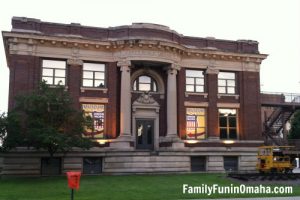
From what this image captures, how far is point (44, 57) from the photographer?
3416 cm

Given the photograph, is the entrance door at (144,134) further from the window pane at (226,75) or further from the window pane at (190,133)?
the window pane at (226,75)

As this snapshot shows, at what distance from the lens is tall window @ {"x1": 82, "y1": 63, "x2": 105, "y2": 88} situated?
116ft

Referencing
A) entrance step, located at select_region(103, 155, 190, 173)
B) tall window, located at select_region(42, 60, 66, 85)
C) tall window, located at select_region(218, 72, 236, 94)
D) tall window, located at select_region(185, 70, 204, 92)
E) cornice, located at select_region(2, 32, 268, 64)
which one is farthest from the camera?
tall window, located at select_region(218, 72, 236, 94)

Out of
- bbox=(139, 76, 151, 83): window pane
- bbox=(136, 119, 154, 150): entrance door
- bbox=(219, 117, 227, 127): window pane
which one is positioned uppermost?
bbox=(139, 76, 151, 83): window pane

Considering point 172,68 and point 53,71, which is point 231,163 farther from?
point 53,71

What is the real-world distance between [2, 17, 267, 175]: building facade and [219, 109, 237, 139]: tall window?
0.32 feet

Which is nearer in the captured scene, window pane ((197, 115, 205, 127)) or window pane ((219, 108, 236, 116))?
window pane ((197, 115, 205, 127))

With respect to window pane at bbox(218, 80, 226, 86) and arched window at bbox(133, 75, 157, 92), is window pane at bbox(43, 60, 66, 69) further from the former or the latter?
window pane at bbox(218, 80, 226, 86)

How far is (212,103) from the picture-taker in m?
38.2

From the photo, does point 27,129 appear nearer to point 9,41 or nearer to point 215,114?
point 9,41

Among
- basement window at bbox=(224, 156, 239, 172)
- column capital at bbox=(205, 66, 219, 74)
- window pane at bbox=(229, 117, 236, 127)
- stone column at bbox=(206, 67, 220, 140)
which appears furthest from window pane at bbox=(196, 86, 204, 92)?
basement window at bbox=(224, 156, 239, 172)

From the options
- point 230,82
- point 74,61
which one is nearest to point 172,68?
point 230,82

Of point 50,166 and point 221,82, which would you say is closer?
point 50,166

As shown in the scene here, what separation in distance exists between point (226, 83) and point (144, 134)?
9.86m
